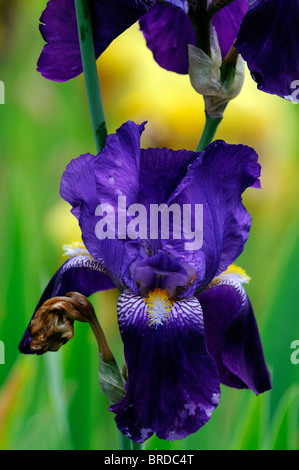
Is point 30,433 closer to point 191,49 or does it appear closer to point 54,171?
point 191,49

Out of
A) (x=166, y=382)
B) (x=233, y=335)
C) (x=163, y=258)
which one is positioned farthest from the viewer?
(x=233, y=335)

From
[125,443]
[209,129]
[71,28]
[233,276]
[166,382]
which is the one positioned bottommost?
[125,443]

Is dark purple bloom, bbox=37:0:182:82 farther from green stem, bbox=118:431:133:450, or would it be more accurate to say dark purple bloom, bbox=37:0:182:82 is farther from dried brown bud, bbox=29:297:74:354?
green stem, bbox=118:431:133:450

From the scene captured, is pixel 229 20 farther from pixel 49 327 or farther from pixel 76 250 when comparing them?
pixel 49 327

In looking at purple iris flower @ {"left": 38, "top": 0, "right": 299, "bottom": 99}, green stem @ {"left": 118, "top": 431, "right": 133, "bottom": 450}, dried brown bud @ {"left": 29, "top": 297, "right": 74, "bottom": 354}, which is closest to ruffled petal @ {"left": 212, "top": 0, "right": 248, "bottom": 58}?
purple iris flower @ {"left": 38, "top": 0, "right": 299, "bottom": 99}

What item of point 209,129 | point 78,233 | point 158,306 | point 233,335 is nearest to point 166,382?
point 158,306

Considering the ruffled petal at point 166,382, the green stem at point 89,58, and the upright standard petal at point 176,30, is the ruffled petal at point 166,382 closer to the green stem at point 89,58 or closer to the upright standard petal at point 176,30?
the green stem at point 89,58
